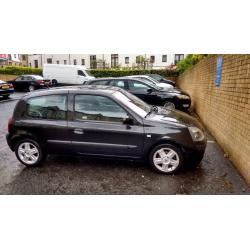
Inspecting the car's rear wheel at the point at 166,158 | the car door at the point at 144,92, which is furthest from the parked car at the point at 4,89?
the car's rear wheel at the point at 166,158

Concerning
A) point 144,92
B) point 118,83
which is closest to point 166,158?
point 144,92

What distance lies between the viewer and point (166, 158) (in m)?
4.09

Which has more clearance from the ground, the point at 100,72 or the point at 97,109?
the point at 100,72

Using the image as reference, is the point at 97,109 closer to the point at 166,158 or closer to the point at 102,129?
the point at 102,129

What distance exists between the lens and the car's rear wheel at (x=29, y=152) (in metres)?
4.45

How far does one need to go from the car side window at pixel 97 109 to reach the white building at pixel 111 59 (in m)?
36.1

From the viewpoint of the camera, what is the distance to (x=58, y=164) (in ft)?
15.4

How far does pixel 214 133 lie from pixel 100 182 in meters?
3.77

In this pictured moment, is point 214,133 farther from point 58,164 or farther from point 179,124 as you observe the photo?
point 58,164

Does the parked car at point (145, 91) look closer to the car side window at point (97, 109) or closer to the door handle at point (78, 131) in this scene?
the car side window at point (97, 109)

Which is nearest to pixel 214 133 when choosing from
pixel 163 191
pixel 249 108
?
pixel 249 108

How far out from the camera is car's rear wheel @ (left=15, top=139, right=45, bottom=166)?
4.45 metres

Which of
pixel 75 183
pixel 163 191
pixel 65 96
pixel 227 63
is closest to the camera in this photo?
pixel 163 191

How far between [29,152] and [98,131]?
1.46 metres
